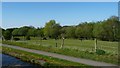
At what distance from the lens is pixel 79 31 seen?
6191 centimetres

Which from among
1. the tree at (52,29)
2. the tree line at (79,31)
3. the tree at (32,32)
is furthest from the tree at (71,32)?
the tree at (32,32)

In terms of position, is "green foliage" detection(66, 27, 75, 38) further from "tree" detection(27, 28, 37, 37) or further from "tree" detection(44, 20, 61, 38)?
"tree" detection(27, 28, 37, 37)

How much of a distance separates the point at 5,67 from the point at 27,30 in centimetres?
5557

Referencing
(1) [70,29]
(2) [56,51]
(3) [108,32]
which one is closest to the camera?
(2) [56,51]

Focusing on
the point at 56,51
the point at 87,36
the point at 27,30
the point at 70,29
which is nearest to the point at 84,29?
the point at 87,36

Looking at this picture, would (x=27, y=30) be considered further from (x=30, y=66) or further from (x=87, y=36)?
(x=30, y=66)

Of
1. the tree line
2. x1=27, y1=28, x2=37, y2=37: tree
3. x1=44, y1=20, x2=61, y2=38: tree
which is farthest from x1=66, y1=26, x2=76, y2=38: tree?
x1=27, y1=28, x2=37, y2=37: tree

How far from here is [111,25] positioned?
174 feet

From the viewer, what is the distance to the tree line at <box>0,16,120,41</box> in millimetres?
52562

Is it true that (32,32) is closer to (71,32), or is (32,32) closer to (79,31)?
(71,32)

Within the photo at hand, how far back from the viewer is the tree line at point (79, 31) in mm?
52562

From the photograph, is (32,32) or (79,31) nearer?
(79,31)

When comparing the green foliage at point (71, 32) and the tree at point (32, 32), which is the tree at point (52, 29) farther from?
the tree at point (32, 32)

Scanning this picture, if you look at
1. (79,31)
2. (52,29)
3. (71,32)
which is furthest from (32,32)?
(79,31)
